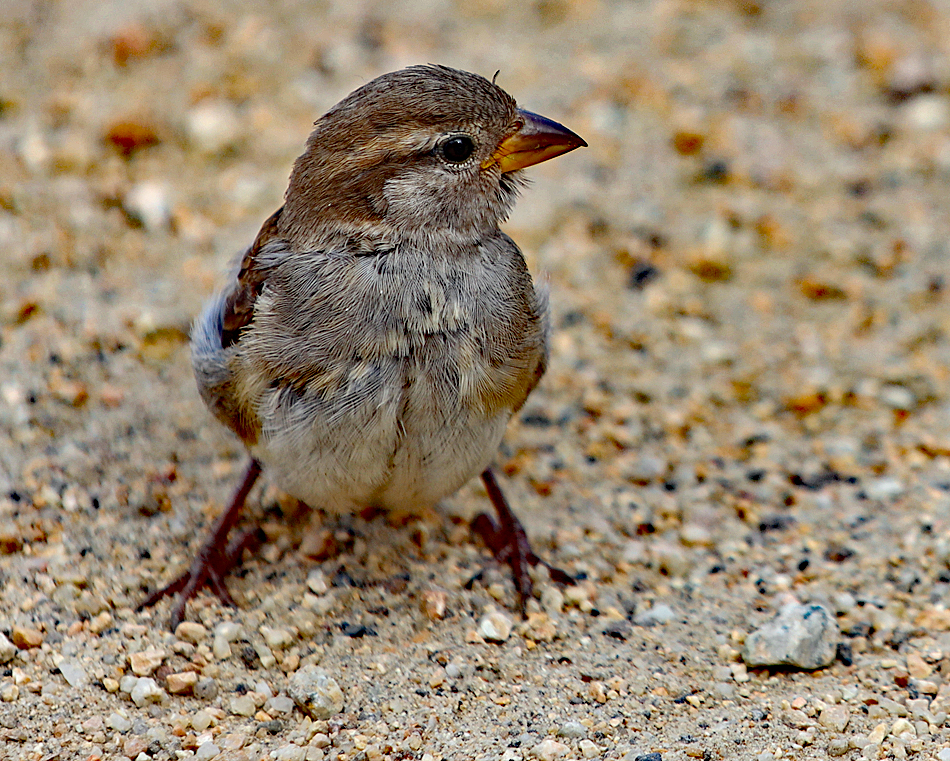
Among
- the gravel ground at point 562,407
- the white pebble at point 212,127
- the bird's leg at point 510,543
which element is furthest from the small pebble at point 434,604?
the white pebble at point 212,127

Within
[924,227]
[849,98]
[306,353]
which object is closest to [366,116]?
[306,353]

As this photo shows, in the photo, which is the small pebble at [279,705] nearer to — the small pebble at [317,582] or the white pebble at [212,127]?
the small pebble at [317,582]

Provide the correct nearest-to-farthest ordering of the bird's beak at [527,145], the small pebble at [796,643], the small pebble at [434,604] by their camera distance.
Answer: the small pebble at [796,643], the bird's beak at [527,145], the small pebble at [434,604]

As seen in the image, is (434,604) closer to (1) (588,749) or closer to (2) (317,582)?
(2) (317,582)

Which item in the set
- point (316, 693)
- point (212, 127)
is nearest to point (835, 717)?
point (316, 693)

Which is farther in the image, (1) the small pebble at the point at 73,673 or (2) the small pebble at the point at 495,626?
(2) the small pebble at the point at 495,626

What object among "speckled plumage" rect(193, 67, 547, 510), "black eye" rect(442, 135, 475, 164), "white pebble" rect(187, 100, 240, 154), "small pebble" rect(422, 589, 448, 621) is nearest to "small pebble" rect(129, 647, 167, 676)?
"speckled plumage" rect(193, 67, 547, 510)

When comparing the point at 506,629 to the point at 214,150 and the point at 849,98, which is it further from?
the point at 849,98
